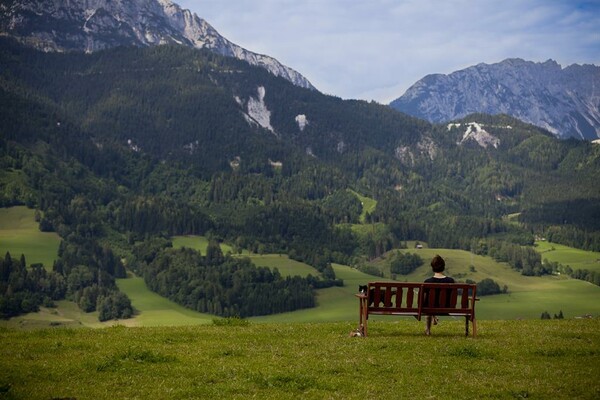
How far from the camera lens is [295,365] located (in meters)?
24.0

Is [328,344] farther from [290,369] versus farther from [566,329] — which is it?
[566,329]

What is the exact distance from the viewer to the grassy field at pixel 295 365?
67.1 feet

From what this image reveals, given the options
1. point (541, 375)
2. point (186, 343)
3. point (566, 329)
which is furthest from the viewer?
point (566, 329)

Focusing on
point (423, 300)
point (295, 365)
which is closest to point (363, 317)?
point (423, 300)

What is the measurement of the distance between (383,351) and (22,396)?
43.2ft

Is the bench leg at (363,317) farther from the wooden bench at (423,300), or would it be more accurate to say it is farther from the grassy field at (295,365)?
the grassy field at (295,365)

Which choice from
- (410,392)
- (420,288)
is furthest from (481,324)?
(410,392)

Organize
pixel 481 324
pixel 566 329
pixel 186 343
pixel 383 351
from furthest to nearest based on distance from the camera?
1. pixel 481 324
2. pixel 566 329
3. pixel 186 343
4. pixel 383 351

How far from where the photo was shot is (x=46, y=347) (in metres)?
27.1

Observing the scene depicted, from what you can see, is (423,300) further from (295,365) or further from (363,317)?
(295,365)

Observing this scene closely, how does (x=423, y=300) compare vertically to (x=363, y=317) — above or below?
above

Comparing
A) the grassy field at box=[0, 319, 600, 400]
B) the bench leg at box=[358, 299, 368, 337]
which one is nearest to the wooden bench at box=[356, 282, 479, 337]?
the bench leg at box=[358, 299, 368, 337]

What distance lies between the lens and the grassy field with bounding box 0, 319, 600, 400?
20.4 meters

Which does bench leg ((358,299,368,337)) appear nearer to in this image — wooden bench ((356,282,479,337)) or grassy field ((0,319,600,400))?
wooden bench ((356,282,479,337))
